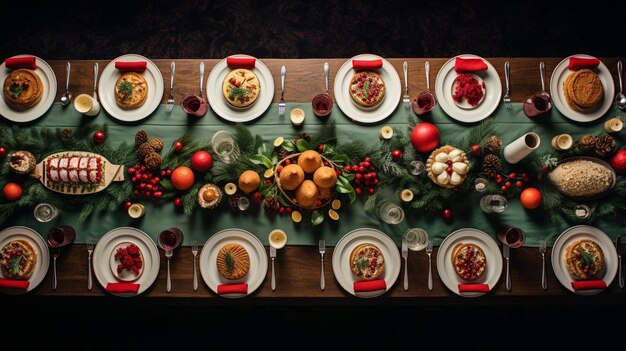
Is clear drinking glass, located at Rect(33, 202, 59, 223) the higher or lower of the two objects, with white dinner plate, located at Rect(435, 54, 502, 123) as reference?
lower

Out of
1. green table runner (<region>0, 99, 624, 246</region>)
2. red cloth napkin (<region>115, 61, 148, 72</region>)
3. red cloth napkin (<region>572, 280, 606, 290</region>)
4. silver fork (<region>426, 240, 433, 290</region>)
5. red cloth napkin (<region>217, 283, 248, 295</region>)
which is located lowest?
red cloth napkin (<region>217, 283, 248, 295</region>)

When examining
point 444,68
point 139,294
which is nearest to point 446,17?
point 444,68

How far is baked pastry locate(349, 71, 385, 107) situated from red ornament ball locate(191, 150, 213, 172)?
0.82 metres

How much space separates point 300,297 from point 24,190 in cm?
154

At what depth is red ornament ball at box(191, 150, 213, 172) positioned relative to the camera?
78.6 inches

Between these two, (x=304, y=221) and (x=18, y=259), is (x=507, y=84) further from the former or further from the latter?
Answer: (x=18, y=259)

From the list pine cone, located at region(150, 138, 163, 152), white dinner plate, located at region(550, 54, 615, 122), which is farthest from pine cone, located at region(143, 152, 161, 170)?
white dinner plate, located at region(550, 54, 615, 122)

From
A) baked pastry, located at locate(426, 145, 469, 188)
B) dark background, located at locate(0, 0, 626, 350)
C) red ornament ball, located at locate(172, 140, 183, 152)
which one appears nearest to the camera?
baked pastry, located at locate(426, 145, 469, 188)

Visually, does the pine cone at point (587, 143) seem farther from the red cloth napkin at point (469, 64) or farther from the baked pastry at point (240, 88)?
the baked pastry at point (240, 88)

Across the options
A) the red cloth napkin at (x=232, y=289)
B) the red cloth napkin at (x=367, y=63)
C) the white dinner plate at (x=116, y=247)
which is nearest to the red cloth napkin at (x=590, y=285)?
the red cloth napkin at (x=367, y=63)

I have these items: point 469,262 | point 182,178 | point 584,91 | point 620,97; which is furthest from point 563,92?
point 182,178

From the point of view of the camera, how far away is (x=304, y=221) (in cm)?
207

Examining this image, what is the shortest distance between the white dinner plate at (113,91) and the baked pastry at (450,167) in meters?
1.49

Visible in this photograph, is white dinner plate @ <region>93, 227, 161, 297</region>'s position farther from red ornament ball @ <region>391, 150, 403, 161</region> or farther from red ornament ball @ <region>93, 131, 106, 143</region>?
red ornament ball @ <region>391, 150, 403, 161</region>
